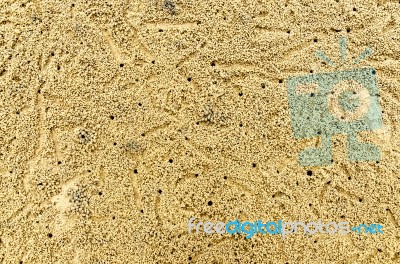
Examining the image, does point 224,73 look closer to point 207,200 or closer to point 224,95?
point 224,95

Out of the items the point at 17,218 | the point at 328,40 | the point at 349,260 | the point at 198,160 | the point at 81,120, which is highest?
the point at 328,40

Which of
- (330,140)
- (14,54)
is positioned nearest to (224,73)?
(330,140)

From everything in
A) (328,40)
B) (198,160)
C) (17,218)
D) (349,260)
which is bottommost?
(349,260)

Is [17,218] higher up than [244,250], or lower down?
higher up

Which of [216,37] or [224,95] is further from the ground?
[216,37]

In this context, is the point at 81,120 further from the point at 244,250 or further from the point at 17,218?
the point at 244,250

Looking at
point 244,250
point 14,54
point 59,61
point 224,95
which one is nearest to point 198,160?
point 224,95
